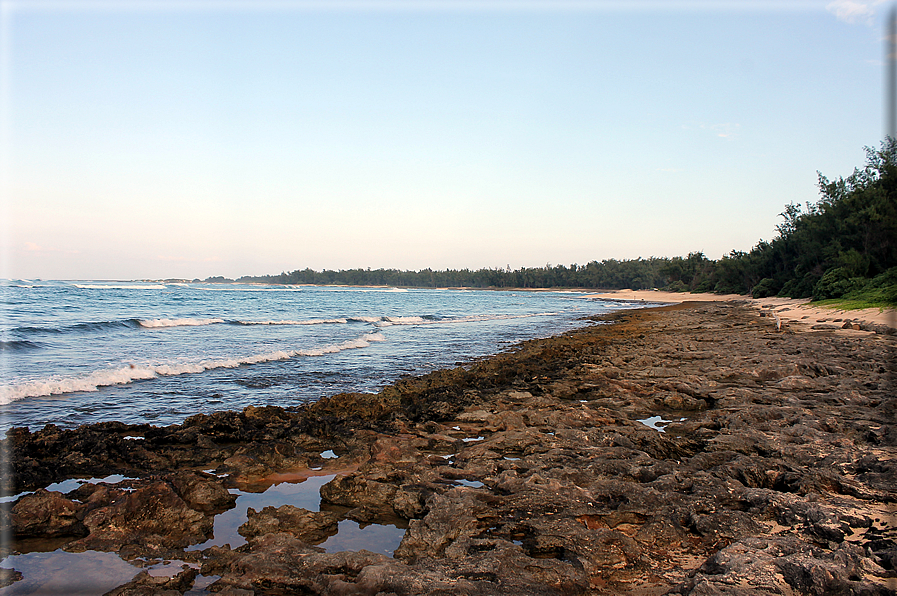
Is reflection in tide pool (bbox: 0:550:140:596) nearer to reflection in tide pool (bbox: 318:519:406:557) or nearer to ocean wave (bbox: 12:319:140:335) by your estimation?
reflection in tide pool (bbox: 318:519:406:557)

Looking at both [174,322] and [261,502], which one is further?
[174,322]

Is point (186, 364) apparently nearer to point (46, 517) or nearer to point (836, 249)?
point (46, 517)

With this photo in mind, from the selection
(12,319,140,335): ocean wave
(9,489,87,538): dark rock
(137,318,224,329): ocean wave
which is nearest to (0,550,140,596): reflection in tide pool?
(9,489,87,538): dark rock

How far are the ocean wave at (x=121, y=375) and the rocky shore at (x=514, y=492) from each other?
4.17 m

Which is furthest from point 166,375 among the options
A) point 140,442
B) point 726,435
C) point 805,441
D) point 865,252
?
point 865,252

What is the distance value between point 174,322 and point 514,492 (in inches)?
1090

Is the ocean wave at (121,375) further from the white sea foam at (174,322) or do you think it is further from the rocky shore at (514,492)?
the white sea foam at (174,322)

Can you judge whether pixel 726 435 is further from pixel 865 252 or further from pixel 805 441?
pixel 865 252

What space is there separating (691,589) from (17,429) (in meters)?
8.67

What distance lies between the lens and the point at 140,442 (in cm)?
685

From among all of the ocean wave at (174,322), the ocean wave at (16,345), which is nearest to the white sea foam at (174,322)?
the ocean wave at (174,322)

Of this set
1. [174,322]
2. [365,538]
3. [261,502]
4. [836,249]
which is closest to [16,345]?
[174,322]

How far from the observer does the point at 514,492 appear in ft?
15.7

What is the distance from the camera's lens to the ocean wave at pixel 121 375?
10.0 metres
